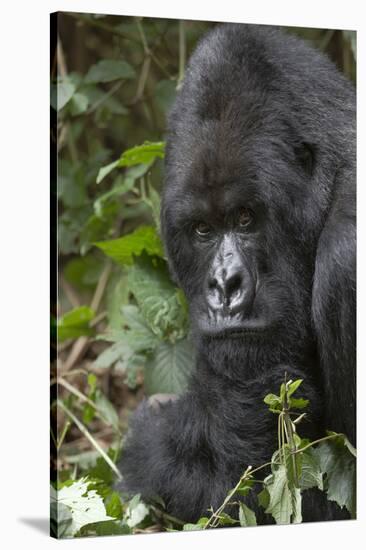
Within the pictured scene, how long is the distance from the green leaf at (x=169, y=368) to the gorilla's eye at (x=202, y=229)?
541 millimetres

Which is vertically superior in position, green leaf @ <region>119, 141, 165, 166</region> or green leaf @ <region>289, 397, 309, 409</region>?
green leaf @ <region>119, 141, 165, 166</region>

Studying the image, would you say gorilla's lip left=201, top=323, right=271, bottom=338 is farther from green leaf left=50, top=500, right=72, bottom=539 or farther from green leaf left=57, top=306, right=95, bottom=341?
Answer: green leaf left=57, top=306, right=95, bottom=341

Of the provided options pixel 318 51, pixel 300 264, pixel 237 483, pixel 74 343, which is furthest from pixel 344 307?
pixel 74 343

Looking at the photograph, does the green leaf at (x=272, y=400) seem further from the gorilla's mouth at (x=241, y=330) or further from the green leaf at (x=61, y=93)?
the green leaf at (x=61, y=93)

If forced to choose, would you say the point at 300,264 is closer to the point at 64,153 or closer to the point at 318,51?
the point at 318,51

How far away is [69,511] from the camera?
9.98ft

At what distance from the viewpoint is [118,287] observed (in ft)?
13.2

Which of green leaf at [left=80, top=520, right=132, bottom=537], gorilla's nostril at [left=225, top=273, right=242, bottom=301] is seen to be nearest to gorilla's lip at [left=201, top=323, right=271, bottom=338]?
gorilla's nostril at [left=225, top=273, right=242, bottom=301]

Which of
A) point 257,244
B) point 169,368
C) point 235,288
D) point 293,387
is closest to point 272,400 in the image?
point 293,387

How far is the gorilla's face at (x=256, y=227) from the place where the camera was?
10.2 ft

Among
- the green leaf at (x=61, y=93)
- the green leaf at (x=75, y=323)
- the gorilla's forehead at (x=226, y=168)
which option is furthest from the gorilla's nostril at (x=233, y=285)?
the green leaf at (x=75, y=323)

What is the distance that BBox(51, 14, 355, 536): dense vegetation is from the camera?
3.17 metres

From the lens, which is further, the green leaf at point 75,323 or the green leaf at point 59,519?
the green leaf at point 75,323

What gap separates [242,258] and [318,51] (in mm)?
788
